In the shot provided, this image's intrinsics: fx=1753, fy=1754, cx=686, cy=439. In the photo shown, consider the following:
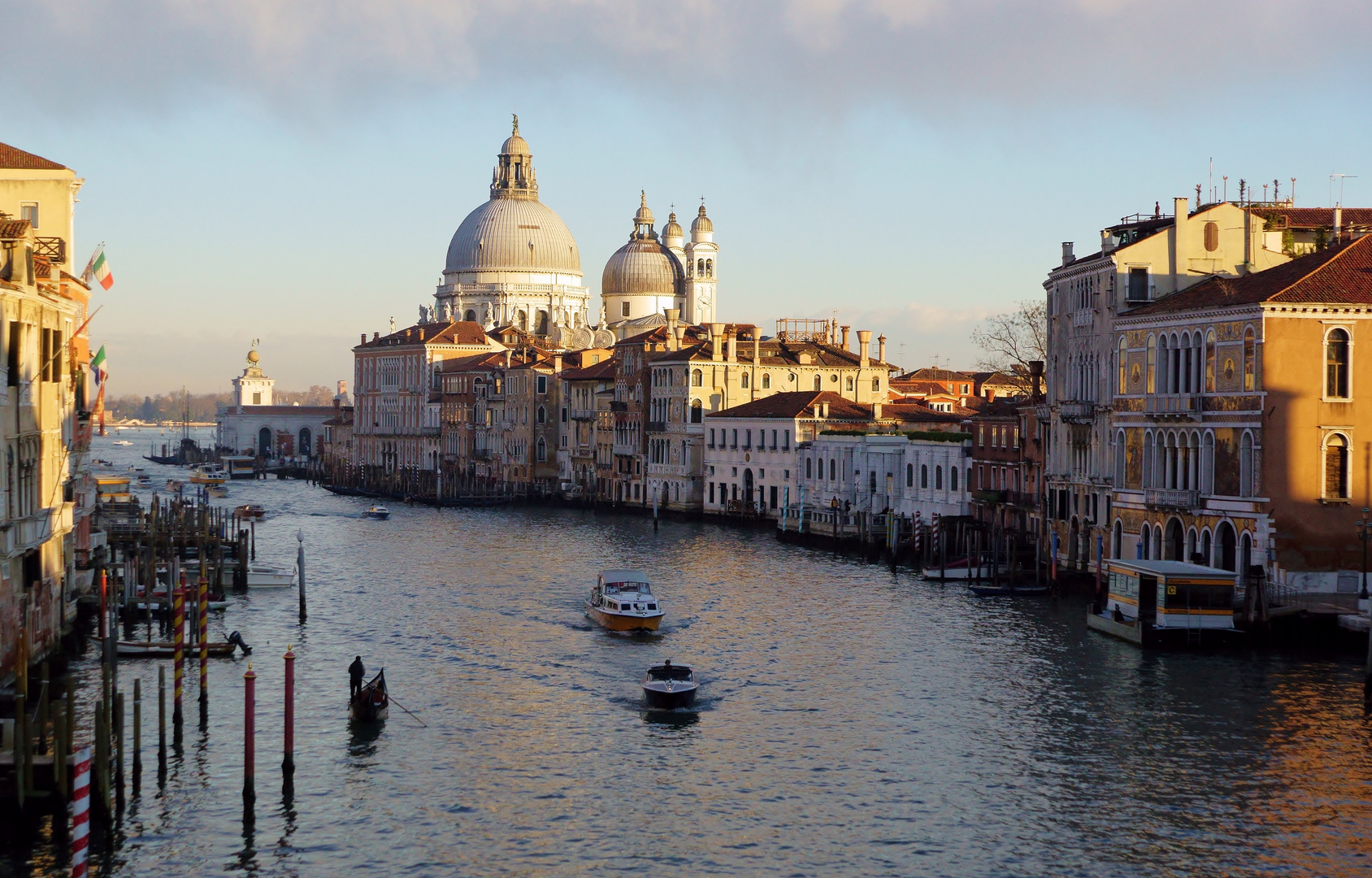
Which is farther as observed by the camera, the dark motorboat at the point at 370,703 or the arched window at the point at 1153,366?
the arched window at the point at 1153,366

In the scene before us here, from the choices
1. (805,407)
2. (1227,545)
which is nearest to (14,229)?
(1227,545)

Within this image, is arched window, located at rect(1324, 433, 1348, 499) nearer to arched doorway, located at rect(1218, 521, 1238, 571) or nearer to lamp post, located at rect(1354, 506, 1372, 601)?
lamp post, located at rect(1354, 506, 1372, 601)

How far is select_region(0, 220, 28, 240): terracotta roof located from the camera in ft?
81.6

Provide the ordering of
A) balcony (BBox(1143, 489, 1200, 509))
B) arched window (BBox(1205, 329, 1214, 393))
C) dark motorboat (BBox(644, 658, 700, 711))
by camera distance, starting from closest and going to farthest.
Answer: dark motorboat (BBox(644, 658, 700, 711))
arched window (BBox(1205, 329, 1214, 393))
balcony (BBox(1143, 489, 1200, 509))

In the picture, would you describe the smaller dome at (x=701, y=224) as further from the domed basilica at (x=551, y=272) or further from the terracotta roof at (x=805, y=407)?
the terracotta roof at (x=805, y=407)

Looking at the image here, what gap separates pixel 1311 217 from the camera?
139 ft

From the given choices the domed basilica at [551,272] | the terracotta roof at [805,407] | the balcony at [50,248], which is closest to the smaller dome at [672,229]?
the domed basilica at [551,272]

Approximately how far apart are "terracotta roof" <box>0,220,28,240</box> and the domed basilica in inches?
3493

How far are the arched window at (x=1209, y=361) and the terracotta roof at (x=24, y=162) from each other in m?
22.3

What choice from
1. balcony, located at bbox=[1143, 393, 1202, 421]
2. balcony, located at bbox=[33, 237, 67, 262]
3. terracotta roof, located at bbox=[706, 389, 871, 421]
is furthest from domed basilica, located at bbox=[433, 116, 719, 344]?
balcony, located at bbox=[33, 237, 67, 262]

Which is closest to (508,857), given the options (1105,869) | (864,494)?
(1105,869)

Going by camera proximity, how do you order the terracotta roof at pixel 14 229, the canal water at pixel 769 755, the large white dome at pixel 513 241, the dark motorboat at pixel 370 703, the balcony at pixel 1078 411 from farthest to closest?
the large white dome at pixel 513 241, the balcony at pixel 1078 411, the dark motorboat at pixel 370 703, the terracotta roof at pixel 14 229, the canal water at pixel 769 755

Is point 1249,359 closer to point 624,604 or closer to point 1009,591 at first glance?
point 1009,591

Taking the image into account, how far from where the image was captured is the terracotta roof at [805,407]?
216 ft
